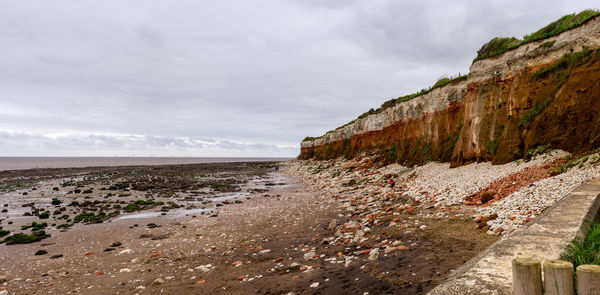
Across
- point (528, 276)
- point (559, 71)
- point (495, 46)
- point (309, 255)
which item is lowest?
point (309, 255)

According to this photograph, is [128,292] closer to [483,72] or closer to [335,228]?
[335,228]

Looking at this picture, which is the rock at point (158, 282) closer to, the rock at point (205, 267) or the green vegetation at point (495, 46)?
the rock at point (205, 267)

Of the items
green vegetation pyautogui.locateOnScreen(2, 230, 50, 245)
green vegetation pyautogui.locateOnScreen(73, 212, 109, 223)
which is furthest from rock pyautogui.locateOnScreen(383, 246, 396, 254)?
green vegetation pyautogui.locateOnScreen(73, 212, 109, 223)

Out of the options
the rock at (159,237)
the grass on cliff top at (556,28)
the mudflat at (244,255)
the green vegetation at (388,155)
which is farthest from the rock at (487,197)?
the green vegetation at (388,155)

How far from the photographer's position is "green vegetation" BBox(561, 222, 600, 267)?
11.9 feet

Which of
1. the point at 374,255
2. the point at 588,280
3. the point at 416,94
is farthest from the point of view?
the point at 416,94

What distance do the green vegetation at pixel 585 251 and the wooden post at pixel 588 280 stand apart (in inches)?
51.1

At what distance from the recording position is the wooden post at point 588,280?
2.53 m

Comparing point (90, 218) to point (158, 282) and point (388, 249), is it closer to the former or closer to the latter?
point (158, 282)

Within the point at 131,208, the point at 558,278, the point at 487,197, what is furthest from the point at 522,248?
the point at 131,208

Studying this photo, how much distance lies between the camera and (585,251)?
3.82 metres

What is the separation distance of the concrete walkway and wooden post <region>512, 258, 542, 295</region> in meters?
0.33

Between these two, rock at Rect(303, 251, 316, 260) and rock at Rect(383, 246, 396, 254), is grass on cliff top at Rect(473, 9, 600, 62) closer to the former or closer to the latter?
rock at Rect(383, 246, 396, 254)

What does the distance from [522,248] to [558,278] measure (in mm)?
1867
